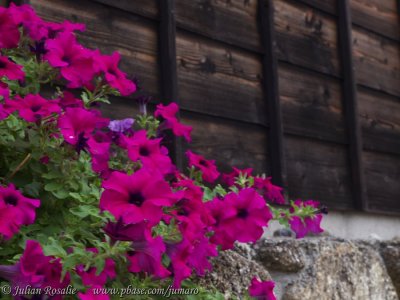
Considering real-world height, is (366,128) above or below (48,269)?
above

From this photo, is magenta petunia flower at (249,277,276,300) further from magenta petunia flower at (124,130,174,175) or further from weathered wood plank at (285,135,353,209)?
weathered wood plank at (285,135,353,209)

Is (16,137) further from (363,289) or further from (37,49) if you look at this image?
(363,289)

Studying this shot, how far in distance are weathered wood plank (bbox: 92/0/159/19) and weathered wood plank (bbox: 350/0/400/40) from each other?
1798 millimetres

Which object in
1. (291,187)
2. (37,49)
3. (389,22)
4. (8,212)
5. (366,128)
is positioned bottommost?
(8,212)

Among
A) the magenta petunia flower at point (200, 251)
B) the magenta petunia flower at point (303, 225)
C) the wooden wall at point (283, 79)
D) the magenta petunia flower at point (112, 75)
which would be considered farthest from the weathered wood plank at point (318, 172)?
the magenta petunia flower at point (200, 251)

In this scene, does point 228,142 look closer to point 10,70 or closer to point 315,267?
point 315,267

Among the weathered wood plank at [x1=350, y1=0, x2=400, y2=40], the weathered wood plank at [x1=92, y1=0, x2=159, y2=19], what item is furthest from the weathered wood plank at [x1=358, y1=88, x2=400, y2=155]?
the weathered wood plank at [x1=92, y1=0, x2=159, y2=19]

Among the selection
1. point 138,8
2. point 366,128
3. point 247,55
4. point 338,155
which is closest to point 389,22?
point 366,128

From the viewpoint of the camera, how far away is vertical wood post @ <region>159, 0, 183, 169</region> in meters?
3.42

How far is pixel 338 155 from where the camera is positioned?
4.59 metres

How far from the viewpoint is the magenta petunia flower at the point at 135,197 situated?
1.62 m


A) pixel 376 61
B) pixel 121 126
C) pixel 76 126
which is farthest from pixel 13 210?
pixel 376 61

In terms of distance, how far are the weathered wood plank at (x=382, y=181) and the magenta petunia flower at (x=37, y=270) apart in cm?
324

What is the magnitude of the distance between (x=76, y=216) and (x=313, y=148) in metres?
2.53
